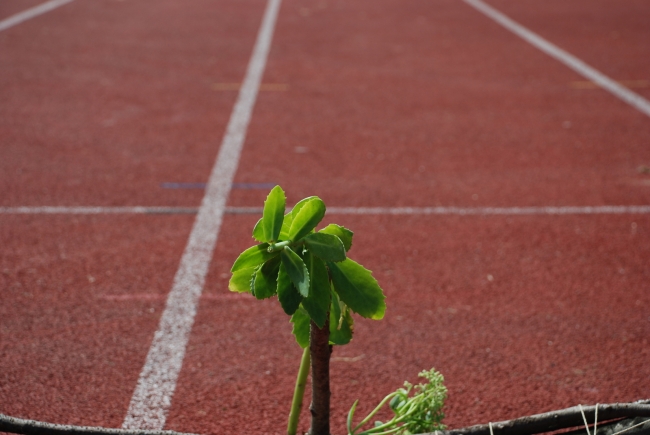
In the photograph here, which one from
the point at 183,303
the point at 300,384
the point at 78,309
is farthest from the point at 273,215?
the point at 78,309

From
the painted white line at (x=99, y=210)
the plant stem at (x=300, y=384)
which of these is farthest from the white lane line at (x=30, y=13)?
the plant stem at (x=300, y=384)

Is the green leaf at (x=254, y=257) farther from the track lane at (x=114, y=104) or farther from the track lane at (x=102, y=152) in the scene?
the track lane at (x=114, y=104)

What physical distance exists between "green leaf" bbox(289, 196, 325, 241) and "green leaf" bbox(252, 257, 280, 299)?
0.26 ft

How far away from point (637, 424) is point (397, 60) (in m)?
6.83

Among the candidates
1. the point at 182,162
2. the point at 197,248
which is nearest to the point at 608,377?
the point at 197,248

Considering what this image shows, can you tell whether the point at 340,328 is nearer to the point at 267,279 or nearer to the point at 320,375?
the point at 320,375

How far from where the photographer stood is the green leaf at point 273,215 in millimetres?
1881

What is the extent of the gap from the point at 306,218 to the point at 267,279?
0.18 meters

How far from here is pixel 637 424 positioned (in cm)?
209

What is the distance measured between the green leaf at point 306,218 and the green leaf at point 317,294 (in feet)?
0.20

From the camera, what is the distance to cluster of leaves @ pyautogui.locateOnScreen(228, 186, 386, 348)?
6.12 ft

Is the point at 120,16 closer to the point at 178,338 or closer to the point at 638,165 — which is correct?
the point at 638,165

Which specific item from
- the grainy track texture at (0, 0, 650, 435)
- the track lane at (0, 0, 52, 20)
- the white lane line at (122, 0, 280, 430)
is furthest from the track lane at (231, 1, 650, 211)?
the track lane at (0, 0, 52, 20)

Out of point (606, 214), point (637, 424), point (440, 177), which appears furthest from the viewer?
point (440, 177)
